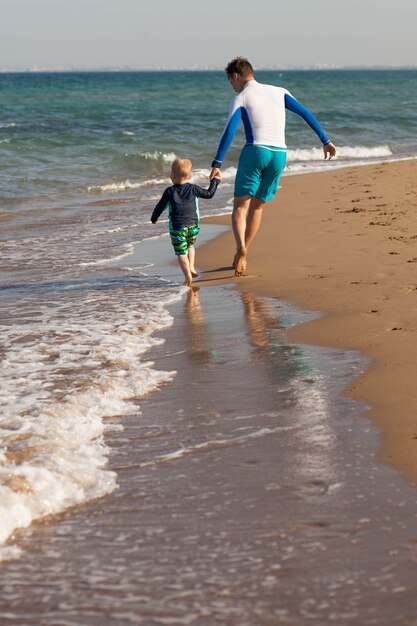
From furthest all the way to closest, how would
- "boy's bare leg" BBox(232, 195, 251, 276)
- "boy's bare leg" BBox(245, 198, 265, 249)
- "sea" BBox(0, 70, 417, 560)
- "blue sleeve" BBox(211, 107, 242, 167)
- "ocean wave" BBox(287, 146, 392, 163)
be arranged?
"ocean wave" BBox(287, 146, 392, 163) → "boy's bare leg" BBox(245, 198, 265, 249) → "boy's bare leg" BBox(232, 195, 251, 276) → "blue sleeve" BBox(211, 107, 242, 167) → "sea" BBox(0, 70, 417, 560)

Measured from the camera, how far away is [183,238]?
774 centimetres

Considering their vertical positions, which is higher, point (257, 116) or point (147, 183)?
point (257, 116)

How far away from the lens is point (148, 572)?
9.57 ft

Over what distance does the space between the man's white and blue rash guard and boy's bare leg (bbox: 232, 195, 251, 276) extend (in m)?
0.43

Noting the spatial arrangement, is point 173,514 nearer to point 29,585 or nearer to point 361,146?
point 29,585

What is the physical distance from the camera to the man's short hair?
759cm

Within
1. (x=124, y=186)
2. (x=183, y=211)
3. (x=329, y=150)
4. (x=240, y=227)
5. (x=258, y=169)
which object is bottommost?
(x=124, y=186)

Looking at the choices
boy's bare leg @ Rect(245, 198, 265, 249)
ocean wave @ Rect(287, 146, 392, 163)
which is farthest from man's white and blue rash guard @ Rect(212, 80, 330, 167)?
ocean wave @ Rect(287, 146, 392, 163)

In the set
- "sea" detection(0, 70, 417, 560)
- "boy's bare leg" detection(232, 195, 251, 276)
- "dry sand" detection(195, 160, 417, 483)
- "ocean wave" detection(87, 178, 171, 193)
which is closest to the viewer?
"sea" detection(0, 70, 417, 560)

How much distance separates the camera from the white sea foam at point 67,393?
11.6 feet

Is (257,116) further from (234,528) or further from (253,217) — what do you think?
(234,528)

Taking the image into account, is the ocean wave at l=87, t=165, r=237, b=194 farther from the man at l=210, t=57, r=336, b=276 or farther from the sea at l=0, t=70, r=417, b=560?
the man at l=210, t=57, r=336, b=276

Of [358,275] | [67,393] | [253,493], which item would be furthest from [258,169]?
[253,493]

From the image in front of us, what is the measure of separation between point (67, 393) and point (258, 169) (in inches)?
140
